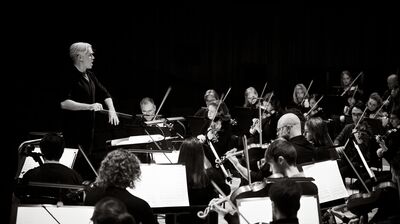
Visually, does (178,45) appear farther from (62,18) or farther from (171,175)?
(171,175)

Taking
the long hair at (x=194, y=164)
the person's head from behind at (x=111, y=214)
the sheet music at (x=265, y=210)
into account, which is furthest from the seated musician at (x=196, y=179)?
the person's head from behind at (x=111, y=214)

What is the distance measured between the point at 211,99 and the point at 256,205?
408cm

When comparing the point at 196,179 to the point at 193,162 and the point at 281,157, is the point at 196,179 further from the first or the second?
the point at 281,157

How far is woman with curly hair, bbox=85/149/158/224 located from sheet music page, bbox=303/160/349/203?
1.27 m

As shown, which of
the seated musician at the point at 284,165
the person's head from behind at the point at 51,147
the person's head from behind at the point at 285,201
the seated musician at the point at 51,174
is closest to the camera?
the person's head from behind at the point at 285,201

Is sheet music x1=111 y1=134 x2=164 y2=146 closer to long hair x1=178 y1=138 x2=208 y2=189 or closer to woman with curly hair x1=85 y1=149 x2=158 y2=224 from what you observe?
long hair x1=178 y1=138 x2=208 y2=189

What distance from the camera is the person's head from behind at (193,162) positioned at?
3.93 m

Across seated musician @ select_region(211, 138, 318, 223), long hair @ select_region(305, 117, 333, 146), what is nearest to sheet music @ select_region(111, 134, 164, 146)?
seated musician @ select_region(211, 138, 318, 223)

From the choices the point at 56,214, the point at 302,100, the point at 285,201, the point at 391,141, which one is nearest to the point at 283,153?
the point at 285,201

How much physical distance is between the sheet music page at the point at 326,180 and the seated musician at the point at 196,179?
0.72 meters

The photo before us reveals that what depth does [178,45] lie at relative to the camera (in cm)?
964

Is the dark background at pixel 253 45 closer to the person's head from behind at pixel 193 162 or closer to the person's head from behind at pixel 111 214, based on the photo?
the person's head from behind at pixel 193 162

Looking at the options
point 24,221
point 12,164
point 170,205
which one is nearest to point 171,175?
point 170,205

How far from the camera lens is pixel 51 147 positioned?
11.6ft
